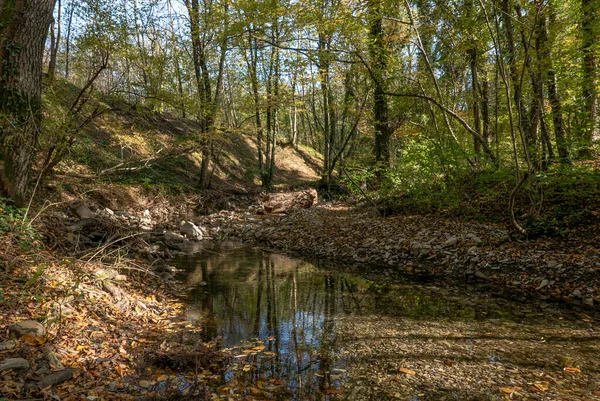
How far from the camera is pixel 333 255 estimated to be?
29.0 feet

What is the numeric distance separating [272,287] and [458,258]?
3622 mm

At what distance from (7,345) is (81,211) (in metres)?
6.60

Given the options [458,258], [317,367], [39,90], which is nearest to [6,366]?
[317,367]

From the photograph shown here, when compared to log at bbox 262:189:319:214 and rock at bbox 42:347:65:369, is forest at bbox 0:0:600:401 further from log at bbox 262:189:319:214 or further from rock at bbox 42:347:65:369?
log at bbox 262:189:319:214

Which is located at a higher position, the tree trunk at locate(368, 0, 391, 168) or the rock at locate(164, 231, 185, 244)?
the tree trunk at locate(368, 0, 391, 168)

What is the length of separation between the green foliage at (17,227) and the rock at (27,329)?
5.91 feet

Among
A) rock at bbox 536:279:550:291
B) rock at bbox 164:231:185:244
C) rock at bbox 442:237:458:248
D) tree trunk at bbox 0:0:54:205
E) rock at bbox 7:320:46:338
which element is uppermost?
tree trunk at bbox 0:0:54:205

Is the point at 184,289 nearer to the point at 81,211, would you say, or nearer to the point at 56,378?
the point at 56,378

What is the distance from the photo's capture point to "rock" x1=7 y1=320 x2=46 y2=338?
10.9ft

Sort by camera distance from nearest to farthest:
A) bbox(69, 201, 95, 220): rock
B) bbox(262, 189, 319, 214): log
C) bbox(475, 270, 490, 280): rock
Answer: bbox(475, 270, 490, 280): rock → bbox(69, 201, 95, 220): rock → bbox(262, 189, 319, 214): log

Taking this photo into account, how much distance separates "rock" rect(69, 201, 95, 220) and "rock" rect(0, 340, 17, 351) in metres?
5.97

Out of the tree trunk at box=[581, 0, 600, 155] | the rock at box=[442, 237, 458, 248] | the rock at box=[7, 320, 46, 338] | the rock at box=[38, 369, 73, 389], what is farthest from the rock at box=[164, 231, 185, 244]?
the tree trunk at box=[581, 0, 600, 155]

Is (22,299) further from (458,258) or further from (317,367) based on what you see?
(458,258)

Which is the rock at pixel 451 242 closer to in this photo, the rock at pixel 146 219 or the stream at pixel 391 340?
the stream at pixel 391 340
